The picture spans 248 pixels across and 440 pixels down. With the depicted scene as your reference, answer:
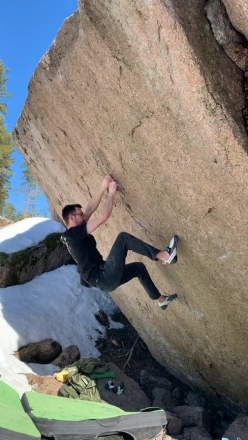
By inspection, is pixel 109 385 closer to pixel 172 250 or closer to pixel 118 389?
pixel 118 389

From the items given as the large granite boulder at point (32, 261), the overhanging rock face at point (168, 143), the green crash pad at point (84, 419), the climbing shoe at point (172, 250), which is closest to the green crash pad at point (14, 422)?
the green crash pad at point (84, 419)

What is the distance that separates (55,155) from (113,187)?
1.88m

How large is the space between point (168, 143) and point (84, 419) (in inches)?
124

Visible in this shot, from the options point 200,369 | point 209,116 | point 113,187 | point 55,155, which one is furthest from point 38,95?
point 200,369

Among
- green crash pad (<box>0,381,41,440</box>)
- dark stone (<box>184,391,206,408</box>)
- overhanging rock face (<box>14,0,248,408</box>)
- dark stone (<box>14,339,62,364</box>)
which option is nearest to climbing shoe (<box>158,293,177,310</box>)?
overhanging rock face (<box>14,0,248,408</box>)

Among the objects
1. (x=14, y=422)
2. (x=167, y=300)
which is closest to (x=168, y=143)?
(x=167, y=300)

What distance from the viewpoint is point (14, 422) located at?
2.98 m

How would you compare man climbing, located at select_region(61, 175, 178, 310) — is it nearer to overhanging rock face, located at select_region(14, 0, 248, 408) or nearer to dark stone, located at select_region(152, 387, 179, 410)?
overhanging rock face, located at select_region(14, 0, 248, 408)

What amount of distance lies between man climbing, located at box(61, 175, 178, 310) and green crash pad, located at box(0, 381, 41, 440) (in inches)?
102

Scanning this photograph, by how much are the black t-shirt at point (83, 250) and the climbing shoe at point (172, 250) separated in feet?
3.83

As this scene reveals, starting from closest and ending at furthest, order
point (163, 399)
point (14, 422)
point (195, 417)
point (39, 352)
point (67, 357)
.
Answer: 1. point (14, 422)
2. point (195, 417)
3. point (163, 399)
4. point (39, 352)
5. point (67, 357)

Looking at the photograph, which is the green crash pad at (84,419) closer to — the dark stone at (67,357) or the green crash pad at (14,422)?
the green crash pad at (14,422)

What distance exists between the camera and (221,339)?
265 inches

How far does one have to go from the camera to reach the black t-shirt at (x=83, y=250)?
5.89m
